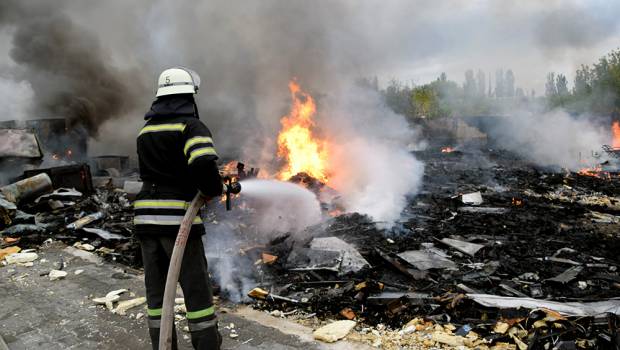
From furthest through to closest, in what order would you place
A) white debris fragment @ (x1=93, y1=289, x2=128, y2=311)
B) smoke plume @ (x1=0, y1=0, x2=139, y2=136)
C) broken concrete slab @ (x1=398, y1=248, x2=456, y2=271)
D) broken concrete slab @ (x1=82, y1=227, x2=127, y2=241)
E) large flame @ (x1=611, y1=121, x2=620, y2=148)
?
1. large flame @ (x1=611, y1=121, x2=620, y2=148)
2. smoke plume @ (x1=0, y1=0, x2=139, y2=136)
3. broken concrete slab @ (x1=82, y1=227, x2=127, y2=241)
4. broken concrete slab @ (x1=398, y1=248, x2=456, y2=271)
5. white debris fragment @ (x1=93, y1=289, x2=128, y2=311)

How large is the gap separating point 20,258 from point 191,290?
4.43 metres

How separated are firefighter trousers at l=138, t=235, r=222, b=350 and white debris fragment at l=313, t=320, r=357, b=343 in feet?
3.15

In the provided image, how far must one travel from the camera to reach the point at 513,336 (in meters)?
3.28

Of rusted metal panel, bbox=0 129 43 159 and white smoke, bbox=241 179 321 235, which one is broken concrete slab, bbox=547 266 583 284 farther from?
rusted metal panel, bbox=0 129 43 159

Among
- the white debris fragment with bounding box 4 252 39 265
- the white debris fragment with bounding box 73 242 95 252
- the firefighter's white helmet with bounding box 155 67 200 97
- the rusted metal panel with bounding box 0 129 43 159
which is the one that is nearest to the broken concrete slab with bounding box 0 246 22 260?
the white debris fragment with bounding box 4 252 39 265

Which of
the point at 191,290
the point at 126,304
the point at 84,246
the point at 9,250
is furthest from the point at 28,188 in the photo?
the point at 191,290

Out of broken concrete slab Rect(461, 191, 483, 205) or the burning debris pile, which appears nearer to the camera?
the burning debris pile

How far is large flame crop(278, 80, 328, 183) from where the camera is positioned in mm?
11719

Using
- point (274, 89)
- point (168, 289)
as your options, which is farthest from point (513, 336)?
point (274, 89)

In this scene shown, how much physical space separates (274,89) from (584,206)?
9860 millimetres

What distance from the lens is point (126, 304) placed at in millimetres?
4148

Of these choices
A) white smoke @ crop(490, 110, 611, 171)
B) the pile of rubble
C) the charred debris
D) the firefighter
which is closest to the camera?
the firefighter

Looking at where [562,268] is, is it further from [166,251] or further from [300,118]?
[300,118]

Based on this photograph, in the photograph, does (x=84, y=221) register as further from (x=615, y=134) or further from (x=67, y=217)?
(x=615, y=134)
